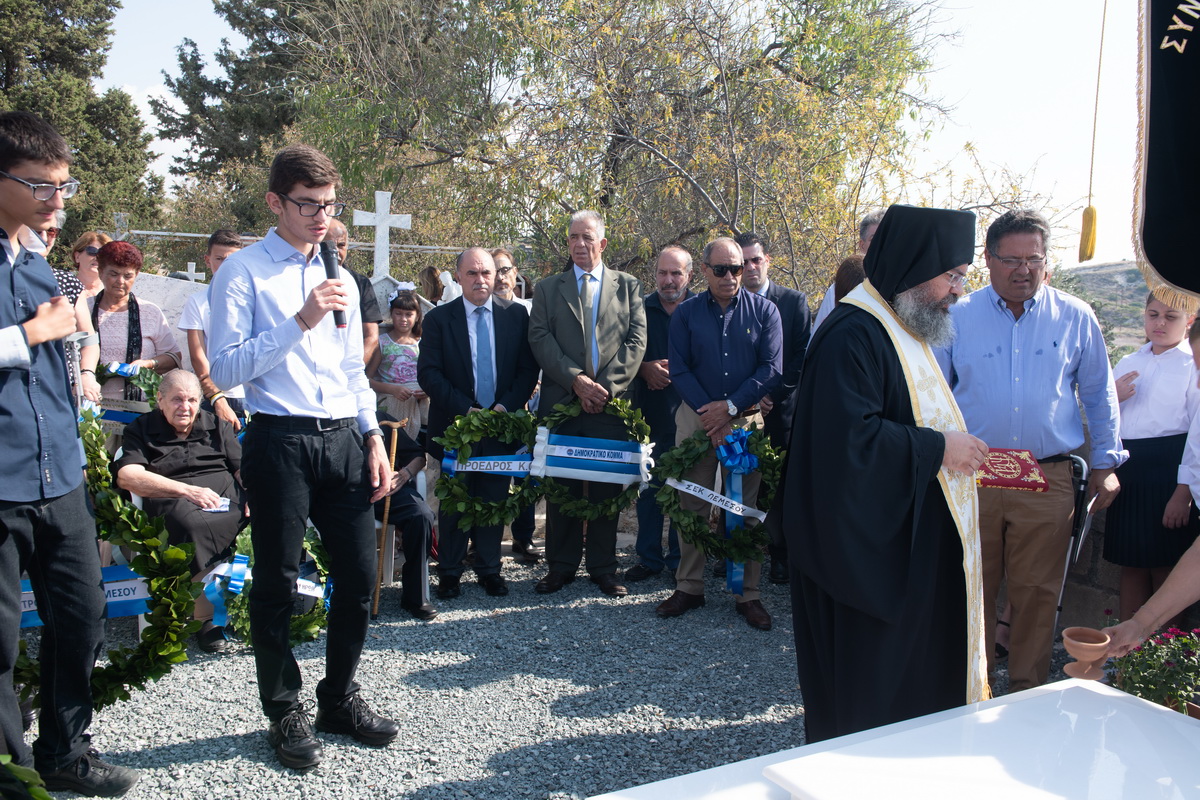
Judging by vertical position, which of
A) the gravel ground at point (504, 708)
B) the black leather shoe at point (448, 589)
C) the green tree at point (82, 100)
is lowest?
the gravel ground at point (504, 708)

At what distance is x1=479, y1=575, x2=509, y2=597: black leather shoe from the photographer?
5.79 meters

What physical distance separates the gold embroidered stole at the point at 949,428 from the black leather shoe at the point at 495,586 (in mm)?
3333

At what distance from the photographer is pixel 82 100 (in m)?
25.2

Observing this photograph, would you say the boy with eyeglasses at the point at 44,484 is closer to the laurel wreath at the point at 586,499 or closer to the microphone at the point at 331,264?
the microphone at the point at 331,264

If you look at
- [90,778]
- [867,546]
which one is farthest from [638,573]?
[90,778]

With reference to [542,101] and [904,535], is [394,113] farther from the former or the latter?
[904,535]

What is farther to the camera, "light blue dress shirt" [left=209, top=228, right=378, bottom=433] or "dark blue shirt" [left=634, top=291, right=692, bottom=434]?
"dark blue shirt" [left=634, top=291, right=692, bottom=434]

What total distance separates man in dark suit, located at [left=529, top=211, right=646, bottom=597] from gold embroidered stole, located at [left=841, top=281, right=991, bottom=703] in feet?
8.97

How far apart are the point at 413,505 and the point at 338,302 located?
8.81 feet

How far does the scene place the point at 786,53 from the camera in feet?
39.1

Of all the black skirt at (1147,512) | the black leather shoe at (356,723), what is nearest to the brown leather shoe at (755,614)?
the black skirt at (1147,512)

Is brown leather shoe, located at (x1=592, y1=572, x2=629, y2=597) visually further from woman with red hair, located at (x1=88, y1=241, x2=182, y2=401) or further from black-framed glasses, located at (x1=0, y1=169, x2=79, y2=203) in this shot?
black-framed glasses, located at (x1=0, y1=169, x2=79, y2=203)

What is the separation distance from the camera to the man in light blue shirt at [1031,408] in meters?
4.16

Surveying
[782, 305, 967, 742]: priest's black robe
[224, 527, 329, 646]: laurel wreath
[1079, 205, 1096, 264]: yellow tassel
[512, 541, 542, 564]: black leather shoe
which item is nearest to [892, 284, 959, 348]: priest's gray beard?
[782, 305, 967, 742]: priest's black robe
